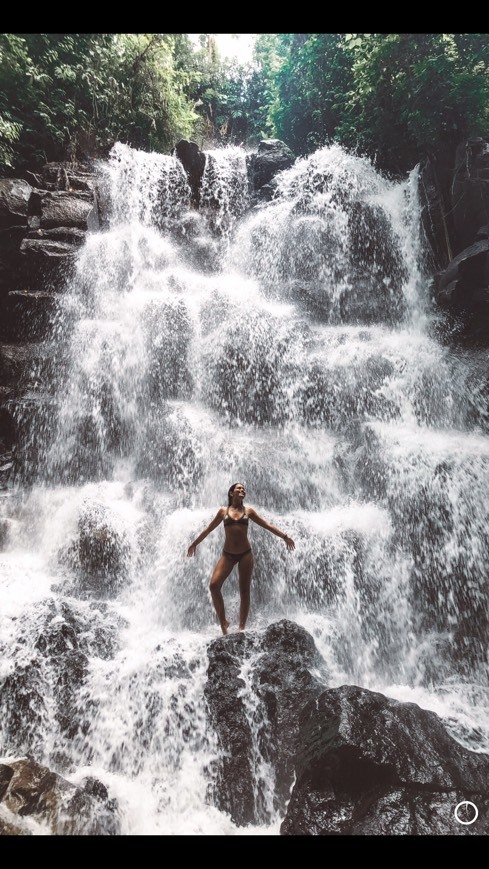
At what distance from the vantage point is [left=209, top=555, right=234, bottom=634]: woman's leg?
4574mm

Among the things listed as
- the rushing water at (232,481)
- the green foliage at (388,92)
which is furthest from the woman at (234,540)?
the green foliage at (388,92)

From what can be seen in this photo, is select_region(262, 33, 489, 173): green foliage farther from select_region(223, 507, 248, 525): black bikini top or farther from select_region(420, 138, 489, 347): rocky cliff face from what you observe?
select_region(223, 507, 248, 525): black bikini top

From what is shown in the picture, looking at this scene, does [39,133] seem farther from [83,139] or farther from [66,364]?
[66,364]

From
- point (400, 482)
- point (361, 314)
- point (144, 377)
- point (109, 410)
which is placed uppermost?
point (361, 314)

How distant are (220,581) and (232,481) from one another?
7.95ft

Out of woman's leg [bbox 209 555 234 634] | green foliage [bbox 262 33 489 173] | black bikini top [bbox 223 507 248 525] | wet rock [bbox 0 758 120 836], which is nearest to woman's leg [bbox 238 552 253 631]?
woman's leg [bbox 209 555 234 634]

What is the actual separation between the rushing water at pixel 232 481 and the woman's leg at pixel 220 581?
0.37 metres

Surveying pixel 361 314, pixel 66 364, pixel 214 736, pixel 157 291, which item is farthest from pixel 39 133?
pixel 214 736

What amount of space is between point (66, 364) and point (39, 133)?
21.8 feet

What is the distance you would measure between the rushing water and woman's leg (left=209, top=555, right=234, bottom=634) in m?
0.37

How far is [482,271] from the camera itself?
8.98 metres
